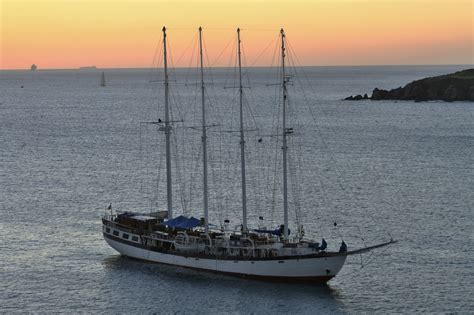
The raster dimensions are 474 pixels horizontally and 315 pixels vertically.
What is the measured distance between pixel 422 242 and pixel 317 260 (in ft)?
55.9

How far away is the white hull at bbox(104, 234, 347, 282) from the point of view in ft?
218

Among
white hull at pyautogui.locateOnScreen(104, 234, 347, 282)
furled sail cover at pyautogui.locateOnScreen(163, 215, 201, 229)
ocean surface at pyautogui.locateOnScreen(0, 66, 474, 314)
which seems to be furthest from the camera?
furled sail cover at pyautogui.locateOnScreen(163, 215, 201, 229)

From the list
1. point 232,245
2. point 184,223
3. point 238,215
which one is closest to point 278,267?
point 232,245

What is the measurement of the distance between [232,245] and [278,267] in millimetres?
4844

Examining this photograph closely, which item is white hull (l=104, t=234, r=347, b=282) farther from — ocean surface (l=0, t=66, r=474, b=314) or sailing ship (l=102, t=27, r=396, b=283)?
ocean surface (l=0, t=66, r=474, b=314)

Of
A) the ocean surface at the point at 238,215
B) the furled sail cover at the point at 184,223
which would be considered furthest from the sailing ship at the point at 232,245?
the ocean surface at the point at 238,215

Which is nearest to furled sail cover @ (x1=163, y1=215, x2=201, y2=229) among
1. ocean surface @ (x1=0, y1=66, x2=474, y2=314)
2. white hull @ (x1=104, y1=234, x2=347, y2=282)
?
white hull @ (x1=104, y1=234, x2=347, y2=282)

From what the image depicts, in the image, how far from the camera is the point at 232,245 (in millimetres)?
70188

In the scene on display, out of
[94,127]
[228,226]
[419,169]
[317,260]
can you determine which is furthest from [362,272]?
[94,127]

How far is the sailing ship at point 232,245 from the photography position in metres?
66.8

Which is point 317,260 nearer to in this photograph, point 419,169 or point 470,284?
point 470,284

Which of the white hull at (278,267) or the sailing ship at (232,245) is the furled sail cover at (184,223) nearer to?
the sailing ship at (232,245)

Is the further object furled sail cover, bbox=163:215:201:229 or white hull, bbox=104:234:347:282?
furled sail cover, bbox=163:215:201:229

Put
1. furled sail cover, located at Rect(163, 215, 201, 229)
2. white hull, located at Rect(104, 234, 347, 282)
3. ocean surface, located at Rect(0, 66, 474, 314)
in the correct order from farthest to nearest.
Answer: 1. furled sail cover, located at Rect(163, 215, 201, 229)
2. white hull, located at Rect(104, 234, 347, 282)
3. ocean surface, located at Rect(0, 66, 474, 314)
